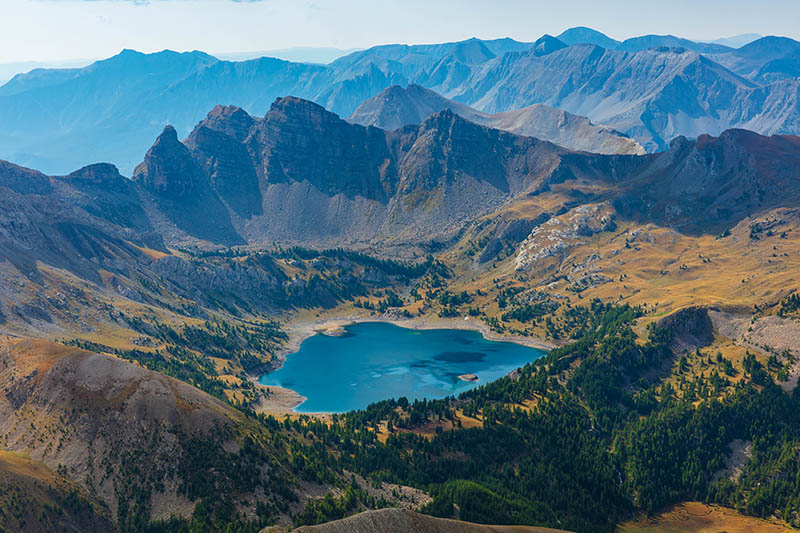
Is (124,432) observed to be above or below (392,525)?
above

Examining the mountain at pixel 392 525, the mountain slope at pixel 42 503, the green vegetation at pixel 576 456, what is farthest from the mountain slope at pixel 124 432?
the mountain at pixel 392 525

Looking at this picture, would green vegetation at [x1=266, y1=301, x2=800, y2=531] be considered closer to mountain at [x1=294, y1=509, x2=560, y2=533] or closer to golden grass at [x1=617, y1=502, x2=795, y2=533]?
golden grass at [x1=617, y1=502, x2=795, y2=533]

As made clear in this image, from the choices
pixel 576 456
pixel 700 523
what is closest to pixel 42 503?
pixel 576 456

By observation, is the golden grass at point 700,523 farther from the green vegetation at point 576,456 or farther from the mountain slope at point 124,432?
the mountain slope at point 124,432

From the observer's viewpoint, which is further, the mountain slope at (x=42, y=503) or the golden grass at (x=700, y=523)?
the golden grass at (x=700, y=523)

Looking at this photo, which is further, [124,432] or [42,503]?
[124,432]

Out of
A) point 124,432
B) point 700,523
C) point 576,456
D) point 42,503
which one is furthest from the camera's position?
point 576,456

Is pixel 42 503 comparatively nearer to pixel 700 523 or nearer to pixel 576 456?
pixel 576 456

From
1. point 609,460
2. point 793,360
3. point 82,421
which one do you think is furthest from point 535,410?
point 82,421

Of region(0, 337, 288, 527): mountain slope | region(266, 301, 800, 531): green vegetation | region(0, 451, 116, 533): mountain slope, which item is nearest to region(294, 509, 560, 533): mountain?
region(266, 301, 800, 531): green vegetation

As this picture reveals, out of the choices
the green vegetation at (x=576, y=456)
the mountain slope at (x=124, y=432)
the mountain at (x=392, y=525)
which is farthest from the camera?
the green vegetation at (x=576, y=456)

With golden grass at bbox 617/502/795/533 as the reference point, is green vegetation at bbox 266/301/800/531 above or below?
above

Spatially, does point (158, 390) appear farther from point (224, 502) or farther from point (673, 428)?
point (673, 428)
